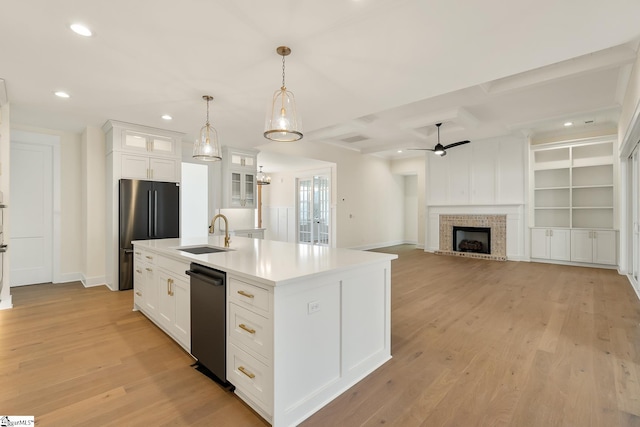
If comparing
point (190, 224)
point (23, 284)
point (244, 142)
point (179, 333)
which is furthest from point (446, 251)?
point (23, 284)

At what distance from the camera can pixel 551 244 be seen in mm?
6629

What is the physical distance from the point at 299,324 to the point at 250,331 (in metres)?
0.30

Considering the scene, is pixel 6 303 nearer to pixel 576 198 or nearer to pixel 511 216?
pixel 511 216

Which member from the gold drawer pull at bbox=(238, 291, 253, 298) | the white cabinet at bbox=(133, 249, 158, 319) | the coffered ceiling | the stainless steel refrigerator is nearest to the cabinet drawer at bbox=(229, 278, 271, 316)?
the gold drawer pull at bbox=(238, 291, 253, 298)

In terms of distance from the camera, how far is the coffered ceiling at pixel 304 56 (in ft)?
7.10

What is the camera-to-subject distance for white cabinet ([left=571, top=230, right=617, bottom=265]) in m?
5.91

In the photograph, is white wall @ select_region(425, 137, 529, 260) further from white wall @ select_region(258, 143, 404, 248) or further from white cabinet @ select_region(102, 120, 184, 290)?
white cabinet @ select_region(102, 120, 184, 290)

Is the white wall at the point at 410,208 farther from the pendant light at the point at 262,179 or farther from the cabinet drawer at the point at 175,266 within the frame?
the cabinet drawer at the point at 175,266

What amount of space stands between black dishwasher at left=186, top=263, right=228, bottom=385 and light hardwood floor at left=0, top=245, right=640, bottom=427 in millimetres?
146

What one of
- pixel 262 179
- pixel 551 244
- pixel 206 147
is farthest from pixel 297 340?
pixel 262 179

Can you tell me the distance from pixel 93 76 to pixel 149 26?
135cm

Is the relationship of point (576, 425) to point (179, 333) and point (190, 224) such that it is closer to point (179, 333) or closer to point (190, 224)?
point (179, 333)

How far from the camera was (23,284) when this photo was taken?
4.87m

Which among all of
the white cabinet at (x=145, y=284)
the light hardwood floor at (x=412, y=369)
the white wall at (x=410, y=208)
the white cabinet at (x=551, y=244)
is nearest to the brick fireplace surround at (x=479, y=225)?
the white cabinet at (x=551, y=244)
